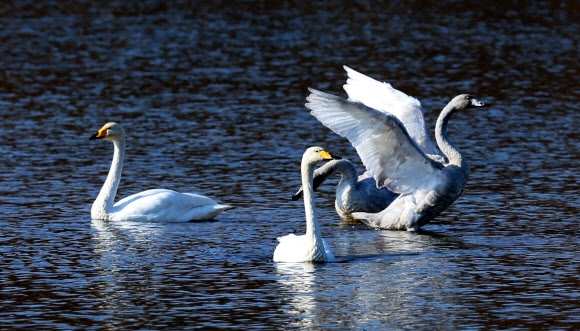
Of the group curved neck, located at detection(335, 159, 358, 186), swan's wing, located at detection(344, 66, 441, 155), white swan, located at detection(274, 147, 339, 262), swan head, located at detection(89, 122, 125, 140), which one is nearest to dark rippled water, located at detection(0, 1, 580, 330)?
white swan, located at detection(274, 147, 339, 262)

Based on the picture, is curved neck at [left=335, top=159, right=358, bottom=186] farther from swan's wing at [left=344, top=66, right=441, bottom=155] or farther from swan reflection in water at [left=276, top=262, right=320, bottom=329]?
swan reflection in water at [left=276, top=262, right=320, bottom=329]

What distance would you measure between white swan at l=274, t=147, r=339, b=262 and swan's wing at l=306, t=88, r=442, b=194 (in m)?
1.58

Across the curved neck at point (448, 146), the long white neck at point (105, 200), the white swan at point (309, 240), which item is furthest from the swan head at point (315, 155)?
the long white neck at point (105, 200)

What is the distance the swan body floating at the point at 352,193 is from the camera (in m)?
16.7

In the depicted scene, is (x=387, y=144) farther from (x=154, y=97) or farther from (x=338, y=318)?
(x=154, y=97)

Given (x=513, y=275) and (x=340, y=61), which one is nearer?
(x=513, y=275)

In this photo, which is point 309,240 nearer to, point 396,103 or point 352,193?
point 352,193

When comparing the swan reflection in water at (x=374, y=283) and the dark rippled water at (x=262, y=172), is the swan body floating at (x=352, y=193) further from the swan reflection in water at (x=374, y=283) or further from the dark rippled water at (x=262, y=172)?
the swan reflection in water at (x=374, y=283)

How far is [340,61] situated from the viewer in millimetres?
32875

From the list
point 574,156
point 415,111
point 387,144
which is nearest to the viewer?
point 387,144

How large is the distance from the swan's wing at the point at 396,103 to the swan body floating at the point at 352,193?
766 mm

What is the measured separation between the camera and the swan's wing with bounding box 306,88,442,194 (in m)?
15.6

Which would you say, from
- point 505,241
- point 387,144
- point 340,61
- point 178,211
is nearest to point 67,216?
point 178,211

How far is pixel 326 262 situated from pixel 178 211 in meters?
3.10
